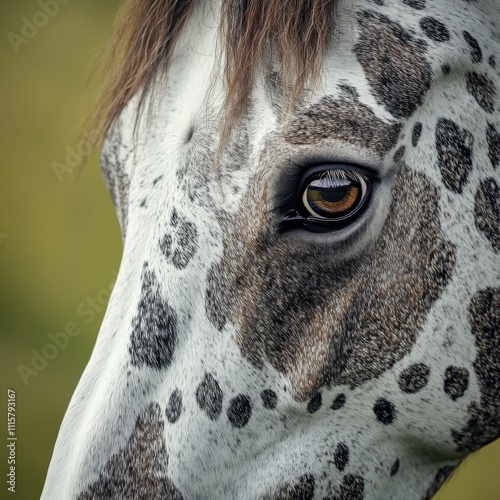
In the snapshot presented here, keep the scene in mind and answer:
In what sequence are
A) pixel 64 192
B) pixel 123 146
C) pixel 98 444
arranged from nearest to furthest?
pixel 98 444 < pixel 123 146 < pixel 64 192

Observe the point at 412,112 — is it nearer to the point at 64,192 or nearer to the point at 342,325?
the point at 342,325

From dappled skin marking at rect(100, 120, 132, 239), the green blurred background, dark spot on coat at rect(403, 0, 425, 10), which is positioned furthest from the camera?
the green blurred background

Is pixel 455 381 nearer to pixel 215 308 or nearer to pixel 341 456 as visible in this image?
pixel 341 456

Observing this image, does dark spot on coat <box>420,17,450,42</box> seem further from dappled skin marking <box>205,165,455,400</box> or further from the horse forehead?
dappled skin marking <box>205,165,455,400</box>

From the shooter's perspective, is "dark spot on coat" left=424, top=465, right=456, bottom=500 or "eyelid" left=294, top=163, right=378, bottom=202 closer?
→ "eyelid" left=294, top=163, right=378, bottom=202

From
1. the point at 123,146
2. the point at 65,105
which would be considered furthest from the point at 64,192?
the point at 123,146

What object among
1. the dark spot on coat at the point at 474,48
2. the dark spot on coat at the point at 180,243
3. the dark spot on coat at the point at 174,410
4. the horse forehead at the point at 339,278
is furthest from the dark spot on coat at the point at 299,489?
the dark spot on coat at the point at 474,48

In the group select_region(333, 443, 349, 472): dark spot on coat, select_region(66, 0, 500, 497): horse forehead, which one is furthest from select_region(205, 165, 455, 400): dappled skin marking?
select_region(333, 443, 349, 472): dark spot on coat

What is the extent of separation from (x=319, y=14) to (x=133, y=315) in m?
0.63

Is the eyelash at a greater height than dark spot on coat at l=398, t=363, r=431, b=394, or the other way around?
the eyelash

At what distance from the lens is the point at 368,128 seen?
3.55 ft

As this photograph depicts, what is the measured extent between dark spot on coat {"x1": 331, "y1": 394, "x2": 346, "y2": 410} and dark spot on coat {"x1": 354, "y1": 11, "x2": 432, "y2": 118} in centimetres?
50

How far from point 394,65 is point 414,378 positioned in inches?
21.8

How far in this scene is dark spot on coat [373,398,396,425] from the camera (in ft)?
3.70
